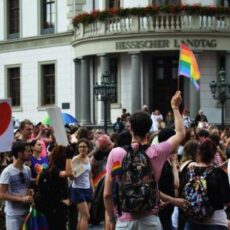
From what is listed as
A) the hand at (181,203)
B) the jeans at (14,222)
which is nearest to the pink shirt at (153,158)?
the hand at (181,203)

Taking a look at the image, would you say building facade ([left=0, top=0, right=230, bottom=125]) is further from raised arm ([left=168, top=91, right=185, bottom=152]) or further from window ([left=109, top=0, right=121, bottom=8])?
raised arm ([left=168, top=91, right=185, bottom=152])

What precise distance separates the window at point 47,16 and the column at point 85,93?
4938mm

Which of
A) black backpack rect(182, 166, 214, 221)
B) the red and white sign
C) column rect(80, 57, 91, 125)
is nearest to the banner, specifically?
the red and white sign

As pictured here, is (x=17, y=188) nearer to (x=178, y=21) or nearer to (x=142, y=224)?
(x=142, y=224)

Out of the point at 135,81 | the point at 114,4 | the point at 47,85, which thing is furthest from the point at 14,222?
the point at 47,85

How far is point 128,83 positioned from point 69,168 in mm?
24095

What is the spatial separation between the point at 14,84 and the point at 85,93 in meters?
7.61

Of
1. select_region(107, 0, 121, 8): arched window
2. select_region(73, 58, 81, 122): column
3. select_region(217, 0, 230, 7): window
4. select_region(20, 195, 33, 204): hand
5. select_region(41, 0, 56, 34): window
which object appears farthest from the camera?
select_region(41, 0, 56, 34): window

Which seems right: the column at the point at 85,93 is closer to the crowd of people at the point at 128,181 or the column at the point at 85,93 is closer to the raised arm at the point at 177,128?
the crowd of people at the point at 128,181

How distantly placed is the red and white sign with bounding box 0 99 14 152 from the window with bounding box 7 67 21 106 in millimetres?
30086

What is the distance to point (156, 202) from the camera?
5.96 m

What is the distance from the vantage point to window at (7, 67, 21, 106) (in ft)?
129

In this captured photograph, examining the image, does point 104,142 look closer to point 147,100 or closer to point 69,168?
point 69,168

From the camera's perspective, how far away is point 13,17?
39844mm
